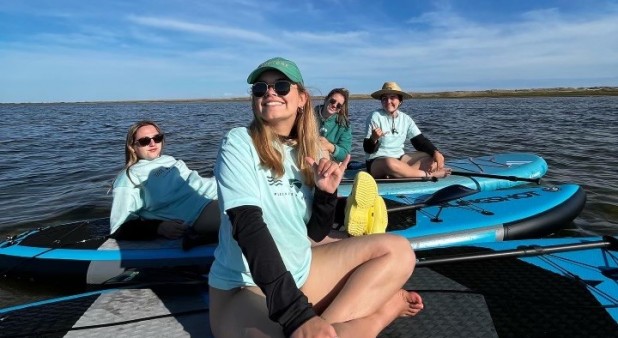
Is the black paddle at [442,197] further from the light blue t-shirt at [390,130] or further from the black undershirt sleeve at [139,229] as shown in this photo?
the black undershirt sleeve at [139,229]

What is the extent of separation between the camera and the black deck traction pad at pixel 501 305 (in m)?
2.55

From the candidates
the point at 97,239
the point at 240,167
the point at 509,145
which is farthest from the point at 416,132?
the point at 509,145

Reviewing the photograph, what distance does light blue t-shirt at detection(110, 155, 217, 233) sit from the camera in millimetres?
4062

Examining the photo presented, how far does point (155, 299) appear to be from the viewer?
3115 millimetres

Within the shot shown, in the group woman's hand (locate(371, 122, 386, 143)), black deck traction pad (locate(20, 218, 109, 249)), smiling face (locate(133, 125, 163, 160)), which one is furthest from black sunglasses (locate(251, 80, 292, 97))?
woman's hand (locate(371, 122, 386, 143))

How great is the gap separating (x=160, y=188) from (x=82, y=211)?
12.9ft

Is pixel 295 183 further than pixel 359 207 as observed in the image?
No

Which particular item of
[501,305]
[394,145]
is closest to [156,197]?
[501,305]

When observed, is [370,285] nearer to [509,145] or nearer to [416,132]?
[416,132]

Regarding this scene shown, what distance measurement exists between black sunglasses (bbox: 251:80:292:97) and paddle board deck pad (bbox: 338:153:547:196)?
152 inches

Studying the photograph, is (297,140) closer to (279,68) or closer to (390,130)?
(279,68)

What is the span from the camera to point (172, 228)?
4.32 meters

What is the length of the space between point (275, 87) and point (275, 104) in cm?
9

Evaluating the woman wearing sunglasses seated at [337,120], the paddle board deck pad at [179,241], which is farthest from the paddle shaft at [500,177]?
the woman wearing sunglasses seated at [337,120]
